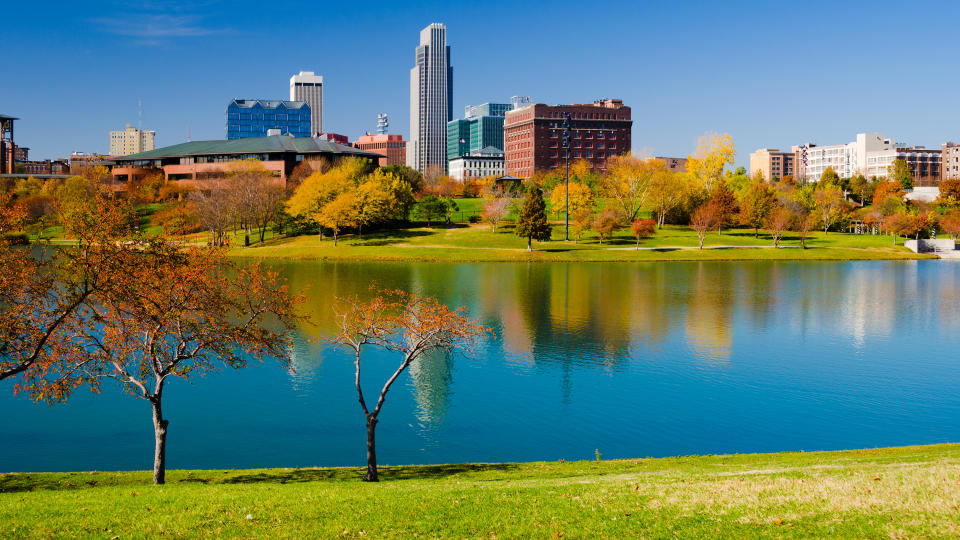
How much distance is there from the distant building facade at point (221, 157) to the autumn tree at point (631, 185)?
51.4 m

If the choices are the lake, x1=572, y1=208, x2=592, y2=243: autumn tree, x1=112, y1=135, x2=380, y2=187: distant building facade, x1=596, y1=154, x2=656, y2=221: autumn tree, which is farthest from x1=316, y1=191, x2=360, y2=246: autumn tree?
the lake

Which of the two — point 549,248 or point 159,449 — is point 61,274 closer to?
point 159,449

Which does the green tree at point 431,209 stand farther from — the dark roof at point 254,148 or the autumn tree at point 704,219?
the autumn tree at point 704,219

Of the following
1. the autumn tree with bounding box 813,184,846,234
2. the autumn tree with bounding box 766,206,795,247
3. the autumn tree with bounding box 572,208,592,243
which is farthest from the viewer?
the autumn tree with bounding box 813,184,846,234

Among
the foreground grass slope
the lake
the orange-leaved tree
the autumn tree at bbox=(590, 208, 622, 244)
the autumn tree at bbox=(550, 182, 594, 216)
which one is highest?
the autumn tree at bbox=(550, 182, 594, 216)

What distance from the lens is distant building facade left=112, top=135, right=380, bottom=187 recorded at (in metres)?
145

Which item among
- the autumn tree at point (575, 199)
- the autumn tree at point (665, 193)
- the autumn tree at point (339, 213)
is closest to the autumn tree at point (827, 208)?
the autumn tree at point (665, 193)

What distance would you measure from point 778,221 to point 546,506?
10634cm

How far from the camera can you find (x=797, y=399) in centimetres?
3375

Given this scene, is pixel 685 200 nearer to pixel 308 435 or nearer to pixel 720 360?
pixel 720 360

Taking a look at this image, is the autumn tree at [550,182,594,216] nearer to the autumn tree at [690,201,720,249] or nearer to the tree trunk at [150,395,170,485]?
the autumn tree at [690,201,720,249]

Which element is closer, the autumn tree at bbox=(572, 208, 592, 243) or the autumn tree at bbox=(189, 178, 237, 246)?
the autumn tree at bbox=(189, 178, 237, 246)

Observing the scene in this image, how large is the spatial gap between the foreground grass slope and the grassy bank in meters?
78.6

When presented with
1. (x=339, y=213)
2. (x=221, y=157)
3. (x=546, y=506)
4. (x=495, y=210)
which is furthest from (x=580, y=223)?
(x=546, y=506)
